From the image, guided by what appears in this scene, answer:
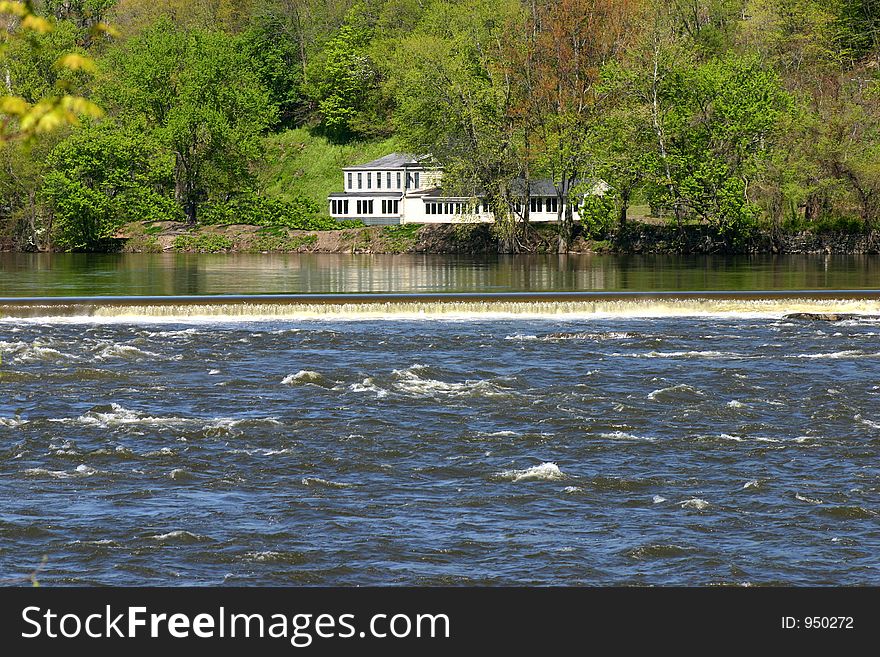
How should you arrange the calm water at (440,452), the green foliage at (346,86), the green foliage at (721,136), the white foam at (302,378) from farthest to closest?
the green foliage at (346,86)
the green foliage at (721,136)
the white foam at (302,378)
the calm water at (440,452)

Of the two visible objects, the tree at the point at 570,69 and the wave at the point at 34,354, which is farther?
the tree at the point at 570,69

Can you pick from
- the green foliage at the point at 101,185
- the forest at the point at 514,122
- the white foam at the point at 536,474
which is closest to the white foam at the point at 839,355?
the white foam at the point at 536,474

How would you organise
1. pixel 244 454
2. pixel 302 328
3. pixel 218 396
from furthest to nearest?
pixel 302 328 < pixel 218 396 < pixel 244 454

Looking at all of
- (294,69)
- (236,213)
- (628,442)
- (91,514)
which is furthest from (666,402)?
(294,69)

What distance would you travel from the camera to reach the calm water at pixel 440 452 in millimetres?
17984

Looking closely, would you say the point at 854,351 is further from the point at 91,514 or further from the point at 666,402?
the point at 91,514

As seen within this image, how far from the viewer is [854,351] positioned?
3872cm

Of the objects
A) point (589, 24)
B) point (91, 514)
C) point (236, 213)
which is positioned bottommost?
point (91, 514)

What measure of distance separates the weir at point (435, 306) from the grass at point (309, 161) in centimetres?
8560

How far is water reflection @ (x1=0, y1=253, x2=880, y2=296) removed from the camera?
59.2 m

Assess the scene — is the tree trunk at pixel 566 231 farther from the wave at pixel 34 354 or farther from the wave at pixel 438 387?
the wave at pixel 438 387

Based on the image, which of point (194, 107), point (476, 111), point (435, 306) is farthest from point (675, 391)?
point (194, 107)

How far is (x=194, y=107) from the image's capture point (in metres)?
123
